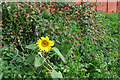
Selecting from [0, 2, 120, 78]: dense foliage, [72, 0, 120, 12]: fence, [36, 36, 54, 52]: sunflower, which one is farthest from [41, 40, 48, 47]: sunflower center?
[72, 0, 120, 12]: fence

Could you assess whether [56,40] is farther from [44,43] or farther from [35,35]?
[44,43]

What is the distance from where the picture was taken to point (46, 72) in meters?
2.46

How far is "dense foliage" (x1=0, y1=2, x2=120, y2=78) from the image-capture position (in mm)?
A: 2641

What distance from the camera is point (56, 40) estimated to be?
301cm

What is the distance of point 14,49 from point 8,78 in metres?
0.52

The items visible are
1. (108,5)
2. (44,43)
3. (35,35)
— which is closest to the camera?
(44,43)

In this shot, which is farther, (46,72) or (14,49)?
(14,49)

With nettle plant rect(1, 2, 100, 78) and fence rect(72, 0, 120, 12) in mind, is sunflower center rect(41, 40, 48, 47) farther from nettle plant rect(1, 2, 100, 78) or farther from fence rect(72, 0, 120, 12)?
fence rect(72, 0, 120, 12)

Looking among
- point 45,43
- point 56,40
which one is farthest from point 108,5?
point 45,43

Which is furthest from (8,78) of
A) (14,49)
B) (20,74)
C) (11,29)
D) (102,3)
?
(102,3)

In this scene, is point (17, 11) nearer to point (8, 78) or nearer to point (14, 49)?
point (14, 49)

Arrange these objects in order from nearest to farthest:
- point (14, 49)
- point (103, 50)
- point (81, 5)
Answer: point (14, 49) < point (103, 50) < point (81, 5)

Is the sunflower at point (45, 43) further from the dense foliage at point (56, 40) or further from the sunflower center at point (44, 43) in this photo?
the dense foliage at point (56, 40)

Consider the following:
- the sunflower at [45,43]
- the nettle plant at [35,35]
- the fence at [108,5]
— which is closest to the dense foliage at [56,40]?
the nettle plant at [35,35]
